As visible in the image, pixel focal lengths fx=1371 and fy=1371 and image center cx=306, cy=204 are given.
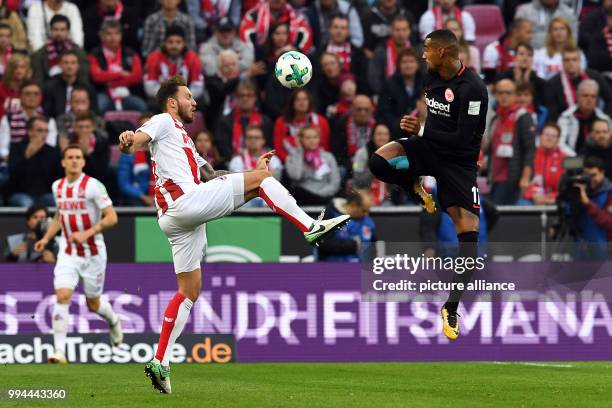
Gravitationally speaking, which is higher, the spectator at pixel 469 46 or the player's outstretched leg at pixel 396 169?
the spectator at pixel 469 46

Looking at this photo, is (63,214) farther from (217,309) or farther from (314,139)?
(314,139)

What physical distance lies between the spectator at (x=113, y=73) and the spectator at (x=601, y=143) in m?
6.46

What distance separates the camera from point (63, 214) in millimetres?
16656

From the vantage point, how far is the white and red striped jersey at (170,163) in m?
12.1

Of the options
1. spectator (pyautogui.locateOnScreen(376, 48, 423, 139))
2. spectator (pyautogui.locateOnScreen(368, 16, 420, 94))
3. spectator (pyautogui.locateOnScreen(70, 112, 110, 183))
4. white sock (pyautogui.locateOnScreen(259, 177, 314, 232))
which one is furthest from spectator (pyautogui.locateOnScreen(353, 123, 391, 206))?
white sock (pyautogui.locateOnScreen(259, 177, 314, 232))

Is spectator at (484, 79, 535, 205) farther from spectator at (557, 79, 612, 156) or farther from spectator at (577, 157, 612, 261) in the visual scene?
spectator at (577, 157, 612, 261)

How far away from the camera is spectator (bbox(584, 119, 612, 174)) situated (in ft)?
62.5

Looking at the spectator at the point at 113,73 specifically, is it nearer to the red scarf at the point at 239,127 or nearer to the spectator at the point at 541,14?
the red scarf at the point at 239,127

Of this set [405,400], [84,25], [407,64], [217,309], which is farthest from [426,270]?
[84,25]

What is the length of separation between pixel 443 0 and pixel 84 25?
5.59 meters

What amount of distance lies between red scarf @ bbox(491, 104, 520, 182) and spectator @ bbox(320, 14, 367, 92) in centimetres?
238

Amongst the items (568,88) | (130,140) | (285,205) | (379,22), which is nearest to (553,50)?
(568,88)

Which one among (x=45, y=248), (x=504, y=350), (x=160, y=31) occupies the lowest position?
(x=504, y=350)

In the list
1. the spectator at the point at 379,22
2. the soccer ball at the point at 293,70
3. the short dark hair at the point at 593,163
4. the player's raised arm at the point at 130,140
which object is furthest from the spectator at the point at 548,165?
the player's raised arm at the point at 130,140
